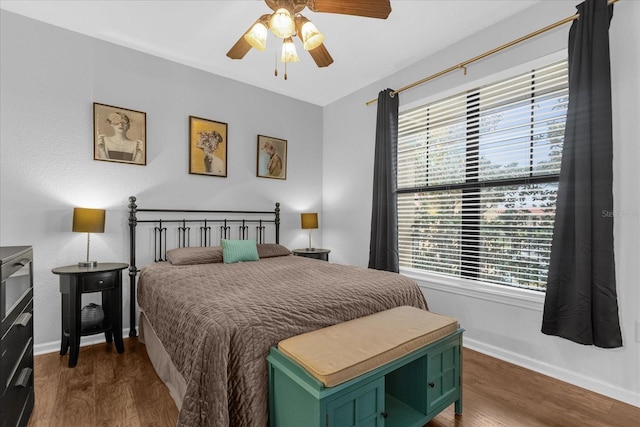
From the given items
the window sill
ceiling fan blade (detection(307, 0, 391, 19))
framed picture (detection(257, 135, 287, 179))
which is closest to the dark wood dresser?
ceiling fan blade (detection(307, 0, 391, 19))

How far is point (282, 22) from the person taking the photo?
179cm

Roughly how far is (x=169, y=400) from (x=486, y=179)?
9.71 feet

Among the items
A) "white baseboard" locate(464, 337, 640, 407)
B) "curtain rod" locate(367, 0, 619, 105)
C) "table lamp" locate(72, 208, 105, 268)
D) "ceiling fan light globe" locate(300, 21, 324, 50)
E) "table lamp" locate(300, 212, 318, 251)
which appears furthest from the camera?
"table lamp" locate(300, 212, 318, 251)

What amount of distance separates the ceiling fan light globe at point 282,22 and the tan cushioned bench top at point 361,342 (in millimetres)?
1714

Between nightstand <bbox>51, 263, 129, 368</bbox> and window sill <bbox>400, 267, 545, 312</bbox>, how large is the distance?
2816mm

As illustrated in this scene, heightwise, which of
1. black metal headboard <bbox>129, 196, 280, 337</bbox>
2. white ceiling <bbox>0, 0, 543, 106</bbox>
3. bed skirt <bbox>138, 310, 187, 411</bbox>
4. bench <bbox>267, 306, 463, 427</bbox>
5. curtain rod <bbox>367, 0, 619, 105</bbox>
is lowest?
bed skirt <bbox>138, 310, 187, 411</bbox>

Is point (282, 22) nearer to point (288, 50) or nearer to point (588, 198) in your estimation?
point (288, 50)

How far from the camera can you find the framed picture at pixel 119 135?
290 cm

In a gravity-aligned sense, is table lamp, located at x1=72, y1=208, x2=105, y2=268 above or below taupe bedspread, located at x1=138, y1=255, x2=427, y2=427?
above

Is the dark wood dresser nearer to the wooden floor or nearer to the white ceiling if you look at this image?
the wooden floor

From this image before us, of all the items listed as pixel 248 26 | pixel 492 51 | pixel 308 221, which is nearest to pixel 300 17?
pixel 248 26

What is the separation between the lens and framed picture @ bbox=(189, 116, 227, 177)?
343 cm

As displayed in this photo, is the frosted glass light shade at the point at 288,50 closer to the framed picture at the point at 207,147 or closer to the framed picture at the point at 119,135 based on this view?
the framed picture at the point at 207,147

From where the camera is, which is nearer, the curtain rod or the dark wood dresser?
the dark wood dresser
